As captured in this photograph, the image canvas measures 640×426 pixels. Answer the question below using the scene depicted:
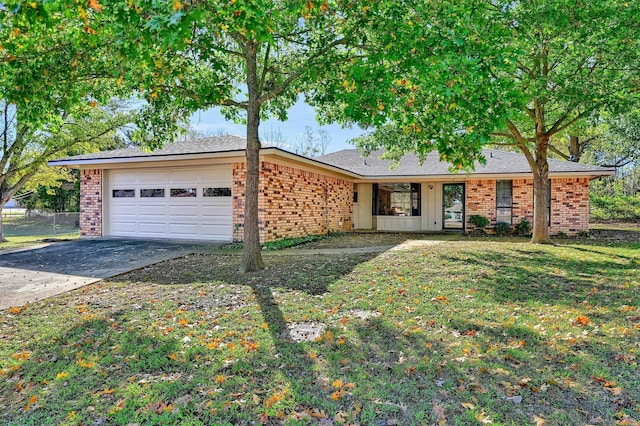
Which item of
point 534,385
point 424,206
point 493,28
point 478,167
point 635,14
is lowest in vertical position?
point 534,385

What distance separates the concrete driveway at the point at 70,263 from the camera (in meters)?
6.48

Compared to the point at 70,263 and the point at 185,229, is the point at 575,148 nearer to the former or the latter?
the point at 185,229

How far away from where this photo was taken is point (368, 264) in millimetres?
8094

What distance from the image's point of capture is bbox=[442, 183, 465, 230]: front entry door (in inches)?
677

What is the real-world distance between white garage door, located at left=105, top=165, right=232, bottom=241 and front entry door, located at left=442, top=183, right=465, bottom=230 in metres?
10.0

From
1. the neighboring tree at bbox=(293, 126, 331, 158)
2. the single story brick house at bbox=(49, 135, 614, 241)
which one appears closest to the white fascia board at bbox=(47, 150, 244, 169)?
the single story brick house at bbox=(49, 135, 614, 241)

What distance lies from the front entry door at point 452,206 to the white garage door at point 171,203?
1001 centimetres

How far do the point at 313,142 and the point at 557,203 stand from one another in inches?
1100

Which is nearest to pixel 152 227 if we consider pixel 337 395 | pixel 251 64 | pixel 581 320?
pixel 251 64

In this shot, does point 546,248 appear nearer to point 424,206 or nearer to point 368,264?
point 368,264

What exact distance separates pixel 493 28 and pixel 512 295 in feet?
14.7

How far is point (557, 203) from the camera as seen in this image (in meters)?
15.2

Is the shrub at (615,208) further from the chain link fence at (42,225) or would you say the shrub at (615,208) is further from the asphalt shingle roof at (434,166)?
the chain link fence at (42,225)

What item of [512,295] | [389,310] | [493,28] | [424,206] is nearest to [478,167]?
[424,206]
